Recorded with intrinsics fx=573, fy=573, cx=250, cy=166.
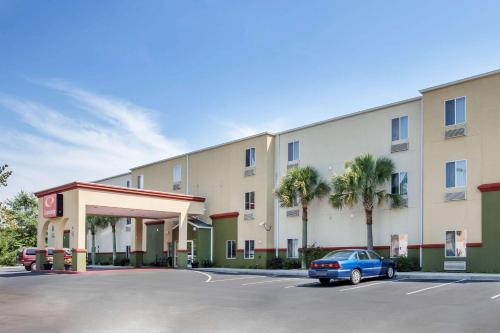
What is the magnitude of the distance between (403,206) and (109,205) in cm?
1755

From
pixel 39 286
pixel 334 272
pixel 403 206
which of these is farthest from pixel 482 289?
pixel 39 286

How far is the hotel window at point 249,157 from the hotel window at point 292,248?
604 centimetres

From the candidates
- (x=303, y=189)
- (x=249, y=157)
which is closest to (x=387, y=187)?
(x=303, y=189)

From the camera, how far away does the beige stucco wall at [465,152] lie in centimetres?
2683

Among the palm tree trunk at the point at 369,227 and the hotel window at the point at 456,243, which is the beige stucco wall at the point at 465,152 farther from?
the palm tree trunk at the point at 369,227

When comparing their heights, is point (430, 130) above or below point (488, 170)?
above

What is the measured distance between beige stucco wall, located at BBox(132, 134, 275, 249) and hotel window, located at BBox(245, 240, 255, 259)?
35 centimetres

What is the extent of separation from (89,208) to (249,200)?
10473 millimetres

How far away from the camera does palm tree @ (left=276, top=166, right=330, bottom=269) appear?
3384 centimetres

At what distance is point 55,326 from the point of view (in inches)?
492

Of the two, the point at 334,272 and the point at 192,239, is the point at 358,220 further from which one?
the point at 192,239

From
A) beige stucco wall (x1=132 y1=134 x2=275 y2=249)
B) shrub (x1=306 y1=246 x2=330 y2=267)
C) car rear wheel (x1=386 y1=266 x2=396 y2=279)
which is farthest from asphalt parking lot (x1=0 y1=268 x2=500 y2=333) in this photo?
beige stucco wall (x1=132 y1=134 x2=275 y2=249)

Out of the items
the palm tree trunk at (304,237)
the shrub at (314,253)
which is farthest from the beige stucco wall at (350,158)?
the palm tree trunk at (304,237)

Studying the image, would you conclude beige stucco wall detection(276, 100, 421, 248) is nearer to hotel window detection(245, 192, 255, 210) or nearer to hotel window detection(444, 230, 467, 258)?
hotel window detection(444, 230, 467, 258)
